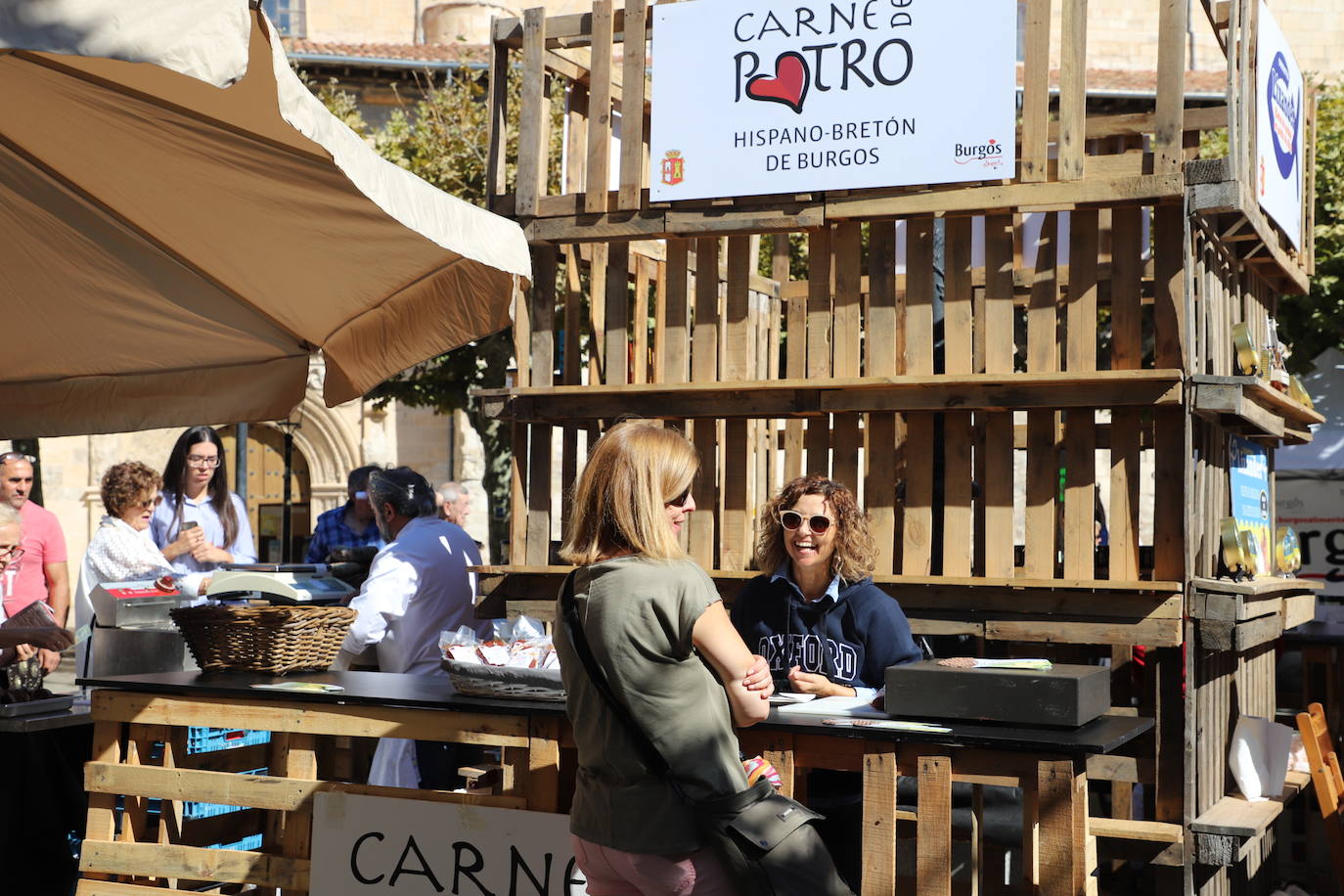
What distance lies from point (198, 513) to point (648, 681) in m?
4.87

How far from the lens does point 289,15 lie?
2902 centimetres

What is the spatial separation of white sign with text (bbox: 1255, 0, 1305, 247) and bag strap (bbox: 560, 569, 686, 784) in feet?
11.4

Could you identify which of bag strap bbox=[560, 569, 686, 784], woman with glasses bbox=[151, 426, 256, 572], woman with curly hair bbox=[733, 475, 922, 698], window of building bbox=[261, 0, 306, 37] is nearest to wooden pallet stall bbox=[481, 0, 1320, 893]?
woman with curly hair bbox=[733, 475, 922, 698]

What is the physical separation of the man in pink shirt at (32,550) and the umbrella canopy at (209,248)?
7.46ft

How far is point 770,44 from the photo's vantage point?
5227 mm

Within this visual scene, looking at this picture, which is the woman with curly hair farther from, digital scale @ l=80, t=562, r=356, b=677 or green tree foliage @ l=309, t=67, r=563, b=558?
green tree foliage @ l=309, t=67, r=563, b=558

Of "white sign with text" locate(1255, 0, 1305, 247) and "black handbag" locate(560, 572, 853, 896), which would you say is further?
"white sign with text" locate(1255, 0, 1305, 247)

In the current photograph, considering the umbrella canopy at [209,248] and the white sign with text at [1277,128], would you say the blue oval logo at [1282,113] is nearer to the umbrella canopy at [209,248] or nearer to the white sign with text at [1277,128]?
the white sign with text at [1277,128]

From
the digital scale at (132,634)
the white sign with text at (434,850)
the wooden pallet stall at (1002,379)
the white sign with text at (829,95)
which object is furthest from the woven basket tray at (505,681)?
the white sign with text at (829,95)

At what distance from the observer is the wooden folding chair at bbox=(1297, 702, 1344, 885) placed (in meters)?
5.75

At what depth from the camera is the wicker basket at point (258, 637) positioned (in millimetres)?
4523

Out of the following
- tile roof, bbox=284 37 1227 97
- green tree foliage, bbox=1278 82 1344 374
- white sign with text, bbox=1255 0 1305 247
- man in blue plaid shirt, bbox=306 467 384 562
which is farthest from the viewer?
tile roof, bbox=284 37 1227 97

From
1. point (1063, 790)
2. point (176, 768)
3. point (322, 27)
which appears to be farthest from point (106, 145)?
point (322, 27)

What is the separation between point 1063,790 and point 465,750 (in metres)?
3.57
